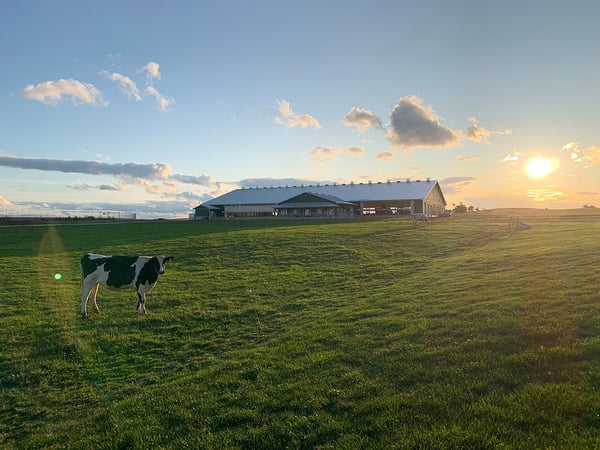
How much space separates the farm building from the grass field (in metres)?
60.9

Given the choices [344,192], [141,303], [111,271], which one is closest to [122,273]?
[111,271]

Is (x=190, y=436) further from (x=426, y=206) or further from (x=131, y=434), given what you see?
(x=426, y=206)

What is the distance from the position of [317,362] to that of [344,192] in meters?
83.8

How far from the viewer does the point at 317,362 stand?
352 inches

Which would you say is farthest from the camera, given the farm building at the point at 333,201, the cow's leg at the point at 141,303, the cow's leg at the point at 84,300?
the farm building at the point at 333,201

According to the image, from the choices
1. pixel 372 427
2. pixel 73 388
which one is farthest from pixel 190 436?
pixel 73 388

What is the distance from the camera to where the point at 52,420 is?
809 centimetres

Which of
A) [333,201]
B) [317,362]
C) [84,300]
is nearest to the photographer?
[317,362]

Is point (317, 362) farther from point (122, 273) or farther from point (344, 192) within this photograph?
point (344, 192)

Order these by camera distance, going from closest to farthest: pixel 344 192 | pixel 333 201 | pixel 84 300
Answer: pixel 84 300 < pixel 333 201 < pixel 344 192

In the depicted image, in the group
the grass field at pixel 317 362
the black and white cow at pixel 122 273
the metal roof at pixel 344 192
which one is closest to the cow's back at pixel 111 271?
the black and white cow at pixel 122 273

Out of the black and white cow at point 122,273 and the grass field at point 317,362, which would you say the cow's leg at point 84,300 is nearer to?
the black and white cow at point 122,273

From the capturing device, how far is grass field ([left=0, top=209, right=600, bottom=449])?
20.1 ft

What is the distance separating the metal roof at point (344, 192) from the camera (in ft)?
272
